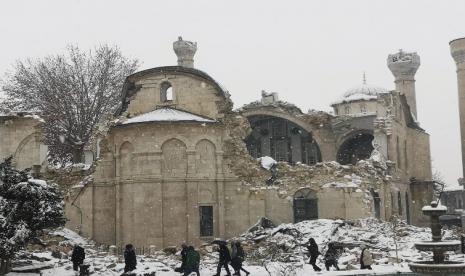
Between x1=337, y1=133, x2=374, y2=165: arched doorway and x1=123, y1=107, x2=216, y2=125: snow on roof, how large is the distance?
14.7 m

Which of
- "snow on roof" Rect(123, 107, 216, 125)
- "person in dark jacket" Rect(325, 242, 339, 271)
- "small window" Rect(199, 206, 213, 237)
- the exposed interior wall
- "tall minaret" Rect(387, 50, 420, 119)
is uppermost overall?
"tall minaret" Rect(387, 50, 420, 119)

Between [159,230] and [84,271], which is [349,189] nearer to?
[159,230]

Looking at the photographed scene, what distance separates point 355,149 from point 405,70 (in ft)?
34.1

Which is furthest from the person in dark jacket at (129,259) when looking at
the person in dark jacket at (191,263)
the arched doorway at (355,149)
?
the arched doorway at (355,149)

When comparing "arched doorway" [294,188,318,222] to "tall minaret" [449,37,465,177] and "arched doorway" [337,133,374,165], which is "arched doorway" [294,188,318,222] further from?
"tall minaret" [449,37,465,177]

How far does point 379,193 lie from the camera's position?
29.4 meters

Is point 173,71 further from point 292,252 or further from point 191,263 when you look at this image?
point 191,263

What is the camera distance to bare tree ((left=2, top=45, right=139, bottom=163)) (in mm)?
40406

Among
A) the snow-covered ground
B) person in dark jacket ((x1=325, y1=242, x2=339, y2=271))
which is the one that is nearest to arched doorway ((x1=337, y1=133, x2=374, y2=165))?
the snow-covered ground

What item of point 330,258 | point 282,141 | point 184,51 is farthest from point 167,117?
point 184,51

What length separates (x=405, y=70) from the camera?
4931cm

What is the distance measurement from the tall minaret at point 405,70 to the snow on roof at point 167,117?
80.4 ft

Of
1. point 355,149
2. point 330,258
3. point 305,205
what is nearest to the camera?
point 330,258

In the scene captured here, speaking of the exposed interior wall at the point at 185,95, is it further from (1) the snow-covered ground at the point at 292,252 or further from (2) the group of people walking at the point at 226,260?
(2) the group of people walking at the point at 226,260
